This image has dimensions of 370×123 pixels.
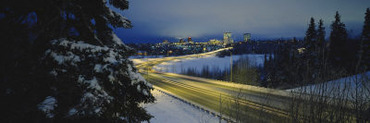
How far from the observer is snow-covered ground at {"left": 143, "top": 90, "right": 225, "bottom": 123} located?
12.0m

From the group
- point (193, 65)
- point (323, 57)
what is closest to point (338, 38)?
point (323, 57)

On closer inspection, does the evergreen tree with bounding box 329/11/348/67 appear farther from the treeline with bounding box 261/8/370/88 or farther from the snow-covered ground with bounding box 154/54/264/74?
the snow-covered ground with bounding box 154/54/264/74

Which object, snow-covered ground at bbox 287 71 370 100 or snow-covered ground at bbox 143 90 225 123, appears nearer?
snow-covered ground at bbox 287 71 370 100

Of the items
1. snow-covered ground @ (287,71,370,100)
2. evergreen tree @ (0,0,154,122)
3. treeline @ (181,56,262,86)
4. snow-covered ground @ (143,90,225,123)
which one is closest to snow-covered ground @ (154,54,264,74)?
treeline @ (181,56,262,86)

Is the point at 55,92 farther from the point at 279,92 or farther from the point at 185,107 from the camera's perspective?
the point at 279,92

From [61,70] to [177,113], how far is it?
11.7m

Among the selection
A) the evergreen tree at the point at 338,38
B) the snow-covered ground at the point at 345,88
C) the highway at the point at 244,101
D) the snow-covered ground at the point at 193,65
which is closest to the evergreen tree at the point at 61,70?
the highway at the point at 244,101

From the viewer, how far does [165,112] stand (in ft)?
45.8

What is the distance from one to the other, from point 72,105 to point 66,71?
1.91ft

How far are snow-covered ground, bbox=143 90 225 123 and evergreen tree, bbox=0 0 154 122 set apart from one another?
25.2 feet

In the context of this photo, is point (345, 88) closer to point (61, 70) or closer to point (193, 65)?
point (61, 70)

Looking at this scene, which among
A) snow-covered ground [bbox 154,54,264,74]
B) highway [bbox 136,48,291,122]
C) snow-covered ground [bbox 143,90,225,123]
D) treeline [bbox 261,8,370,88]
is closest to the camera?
treeline [bbox 261,8,370,88]

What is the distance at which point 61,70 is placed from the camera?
108 inches

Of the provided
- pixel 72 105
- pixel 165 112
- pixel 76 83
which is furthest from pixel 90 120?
pixel 165 112
